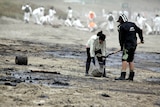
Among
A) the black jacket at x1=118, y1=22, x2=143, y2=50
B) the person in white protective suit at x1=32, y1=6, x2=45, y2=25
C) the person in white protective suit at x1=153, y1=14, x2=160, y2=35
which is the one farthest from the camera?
the person in white protective suit at x1=153, y1=14, x2=160, y2=35

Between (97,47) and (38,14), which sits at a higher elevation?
(38,14)

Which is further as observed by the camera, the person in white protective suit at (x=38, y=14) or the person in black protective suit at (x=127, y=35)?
the person in white protective suit at (x=38, y=14)

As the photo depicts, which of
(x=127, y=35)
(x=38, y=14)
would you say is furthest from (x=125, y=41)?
(x=38, y=14)

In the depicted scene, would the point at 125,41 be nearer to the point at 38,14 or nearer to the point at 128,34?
the point at 128,34

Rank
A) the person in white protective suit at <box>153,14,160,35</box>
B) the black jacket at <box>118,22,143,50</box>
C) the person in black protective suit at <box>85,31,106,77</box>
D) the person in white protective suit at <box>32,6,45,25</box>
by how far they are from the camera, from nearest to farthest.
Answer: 1. the black jacket at <box>118,22,143,50</box>
2. the person in black protective suit at <box>85,31,106,77</box>
3. the person in white protective suit at <box>32,6,45,25</box>
4. the person in white protective suit at <box>153,14,160,35</box>

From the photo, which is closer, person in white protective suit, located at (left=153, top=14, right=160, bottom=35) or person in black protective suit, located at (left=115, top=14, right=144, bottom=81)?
person in black protective suit, located at (left=115, top=14, right=144, bottom=81)

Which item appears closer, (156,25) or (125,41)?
(125,41)

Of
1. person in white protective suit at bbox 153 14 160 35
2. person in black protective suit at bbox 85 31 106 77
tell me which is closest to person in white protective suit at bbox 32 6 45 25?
person in white protective suit at bbox 153 14 160 35

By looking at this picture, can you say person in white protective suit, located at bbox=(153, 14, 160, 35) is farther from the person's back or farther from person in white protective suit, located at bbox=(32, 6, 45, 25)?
the person's back

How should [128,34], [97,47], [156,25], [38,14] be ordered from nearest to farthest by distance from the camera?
[128,34]
[97,47]
[38,14]
[156,25]

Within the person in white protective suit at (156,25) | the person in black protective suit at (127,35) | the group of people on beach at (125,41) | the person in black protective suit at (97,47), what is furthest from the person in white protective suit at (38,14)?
the person in black protective suit at (127,35)

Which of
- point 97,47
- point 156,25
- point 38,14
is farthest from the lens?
point 156,25

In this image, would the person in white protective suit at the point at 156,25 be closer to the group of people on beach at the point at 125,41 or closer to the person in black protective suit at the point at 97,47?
the person in black protective suit at the point at 97,47

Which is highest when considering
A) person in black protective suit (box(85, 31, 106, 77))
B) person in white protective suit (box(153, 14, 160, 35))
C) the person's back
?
person in white protective suit (box(153, 14, 160, 35))
